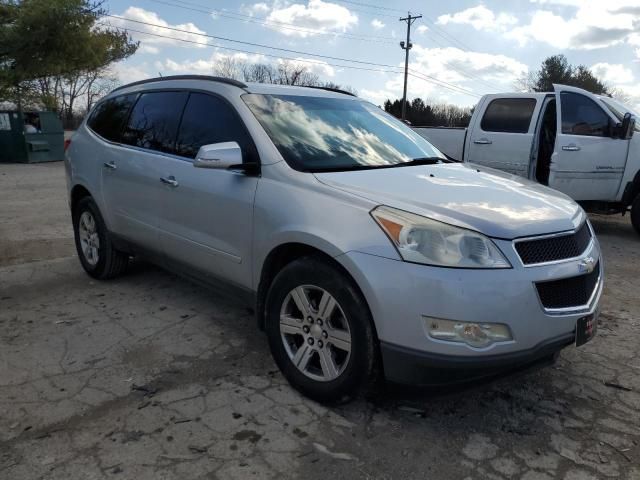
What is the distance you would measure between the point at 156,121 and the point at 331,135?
1587mm

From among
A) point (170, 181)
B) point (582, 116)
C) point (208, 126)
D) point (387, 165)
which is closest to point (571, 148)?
point (582, 116)

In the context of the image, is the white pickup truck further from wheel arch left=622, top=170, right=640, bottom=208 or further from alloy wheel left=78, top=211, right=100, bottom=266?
alloy wheel left=78, top=211, right=100, bottom=266

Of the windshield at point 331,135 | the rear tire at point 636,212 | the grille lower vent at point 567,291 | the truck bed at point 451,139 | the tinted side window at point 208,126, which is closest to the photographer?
the grille lower vent at point 567,291

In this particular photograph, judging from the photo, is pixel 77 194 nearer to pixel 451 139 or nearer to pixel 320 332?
pixel 320 332

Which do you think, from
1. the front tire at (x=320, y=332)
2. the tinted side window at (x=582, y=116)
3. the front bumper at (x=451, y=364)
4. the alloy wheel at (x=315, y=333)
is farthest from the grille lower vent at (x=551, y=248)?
the tinted side window at (x=582, y=116)

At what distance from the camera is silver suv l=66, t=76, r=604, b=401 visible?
7.87 ft

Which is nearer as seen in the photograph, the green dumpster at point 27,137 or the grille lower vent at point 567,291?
Answer: the grille lower vent at point 567,291

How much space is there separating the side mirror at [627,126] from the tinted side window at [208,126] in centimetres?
587

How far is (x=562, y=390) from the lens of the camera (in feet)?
10.2

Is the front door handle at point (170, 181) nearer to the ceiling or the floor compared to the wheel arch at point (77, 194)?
nearer to the ceiling

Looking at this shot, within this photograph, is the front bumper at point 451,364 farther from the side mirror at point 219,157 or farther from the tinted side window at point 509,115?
the tinted side window at point 509,115

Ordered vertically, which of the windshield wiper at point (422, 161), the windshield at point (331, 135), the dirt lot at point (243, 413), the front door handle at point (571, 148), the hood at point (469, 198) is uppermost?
the windshield at point (331, 135)

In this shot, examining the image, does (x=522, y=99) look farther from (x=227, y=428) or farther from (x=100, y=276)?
(x=227, y=428)

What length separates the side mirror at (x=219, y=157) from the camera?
121 inches
